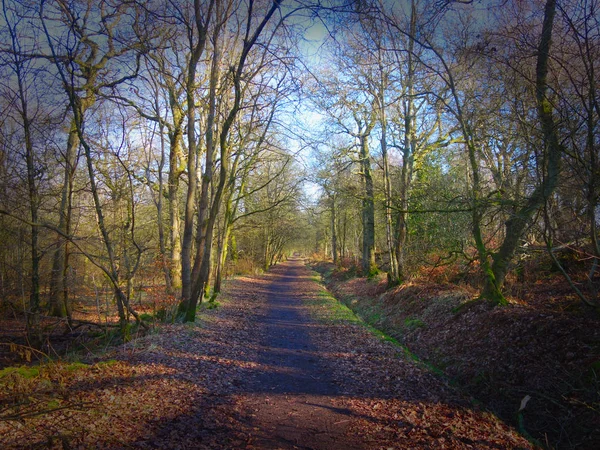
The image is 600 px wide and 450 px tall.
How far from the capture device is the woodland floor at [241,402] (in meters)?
4.28

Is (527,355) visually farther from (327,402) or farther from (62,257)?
(62,257)

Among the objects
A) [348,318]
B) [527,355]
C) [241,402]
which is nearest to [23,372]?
[241,402]

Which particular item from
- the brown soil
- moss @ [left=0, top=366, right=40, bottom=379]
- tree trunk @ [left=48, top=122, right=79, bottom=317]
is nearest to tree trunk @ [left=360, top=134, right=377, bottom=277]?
the brown soil

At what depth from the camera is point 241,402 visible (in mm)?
5688

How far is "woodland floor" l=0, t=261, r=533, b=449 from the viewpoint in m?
4.28

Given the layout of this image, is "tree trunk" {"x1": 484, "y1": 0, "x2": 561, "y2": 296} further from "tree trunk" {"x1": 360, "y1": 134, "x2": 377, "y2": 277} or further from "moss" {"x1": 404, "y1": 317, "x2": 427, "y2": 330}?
"tree trunk" {"x1": 360, "y1": 134, "x2": 377, "y2": 277}

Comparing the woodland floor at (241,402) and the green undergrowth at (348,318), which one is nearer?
the woodland floor at (241,402)

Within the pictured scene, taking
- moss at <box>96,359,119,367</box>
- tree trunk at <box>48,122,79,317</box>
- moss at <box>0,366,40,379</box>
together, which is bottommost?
moss at <box>96,359,119,367</box>

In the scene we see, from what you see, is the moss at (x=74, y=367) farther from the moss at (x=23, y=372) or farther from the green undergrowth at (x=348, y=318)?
the green undergrowth at (x=348, y=318)

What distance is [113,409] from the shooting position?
4691 mm

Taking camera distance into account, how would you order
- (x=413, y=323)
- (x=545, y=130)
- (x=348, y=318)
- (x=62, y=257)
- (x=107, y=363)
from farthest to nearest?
1. (x=348, y=318)
2. (x=62, y=257)
3. (x=413, y=323)
4. (x=107, y=363)
5. (x=545, y=130)

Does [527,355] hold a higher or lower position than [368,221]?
lower

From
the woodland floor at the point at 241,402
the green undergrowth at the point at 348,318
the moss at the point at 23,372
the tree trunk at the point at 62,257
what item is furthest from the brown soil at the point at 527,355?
the tree trunk at the point at 62,257

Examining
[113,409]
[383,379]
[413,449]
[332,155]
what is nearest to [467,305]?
[383,379]
